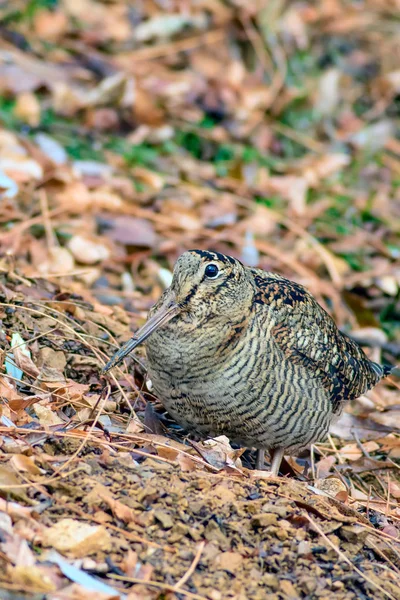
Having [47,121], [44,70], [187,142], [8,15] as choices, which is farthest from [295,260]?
[8,15]

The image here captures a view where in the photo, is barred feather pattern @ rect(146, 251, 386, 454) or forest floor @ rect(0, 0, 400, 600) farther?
barred feather pattern @ rect(146, 251, 386, 454)

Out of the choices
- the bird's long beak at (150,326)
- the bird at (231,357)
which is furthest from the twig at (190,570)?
the bird's long beak at (150,326)

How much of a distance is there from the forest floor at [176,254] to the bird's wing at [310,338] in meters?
0.49

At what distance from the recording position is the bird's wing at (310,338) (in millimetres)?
4617

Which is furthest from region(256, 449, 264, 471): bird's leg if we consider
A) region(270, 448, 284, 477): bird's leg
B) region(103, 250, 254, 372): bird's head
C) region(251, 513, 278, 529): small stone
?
region(251, 513, 278, 529): small stone

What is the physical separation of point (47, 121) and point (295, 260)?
242cm

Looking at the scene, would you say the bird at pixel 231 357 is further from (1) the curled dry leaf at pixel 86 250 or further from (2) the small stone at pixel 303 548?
(1) the curled dry leaf at pixel 86 250

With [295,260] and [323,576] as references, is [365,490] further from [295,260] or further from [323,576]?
[295,260]

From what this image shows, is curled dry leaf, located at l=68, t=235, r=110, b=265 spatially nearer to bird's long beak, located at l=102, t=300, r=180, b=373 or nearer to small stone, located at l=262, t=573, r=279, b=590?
bird's long beak, located at l=102, t=300, r=180, b=373

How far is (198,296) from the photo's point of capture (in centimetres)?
434

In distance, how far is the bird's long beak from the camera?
4.23 meters

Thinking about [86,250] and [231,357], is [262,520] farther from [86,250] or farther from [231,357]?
[86,250]

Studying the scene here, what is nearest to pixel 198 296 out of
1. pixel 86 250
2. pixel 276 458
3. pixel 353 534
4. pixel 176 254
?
pixel 276 458

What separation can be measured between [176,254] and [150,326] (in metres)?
2.63
